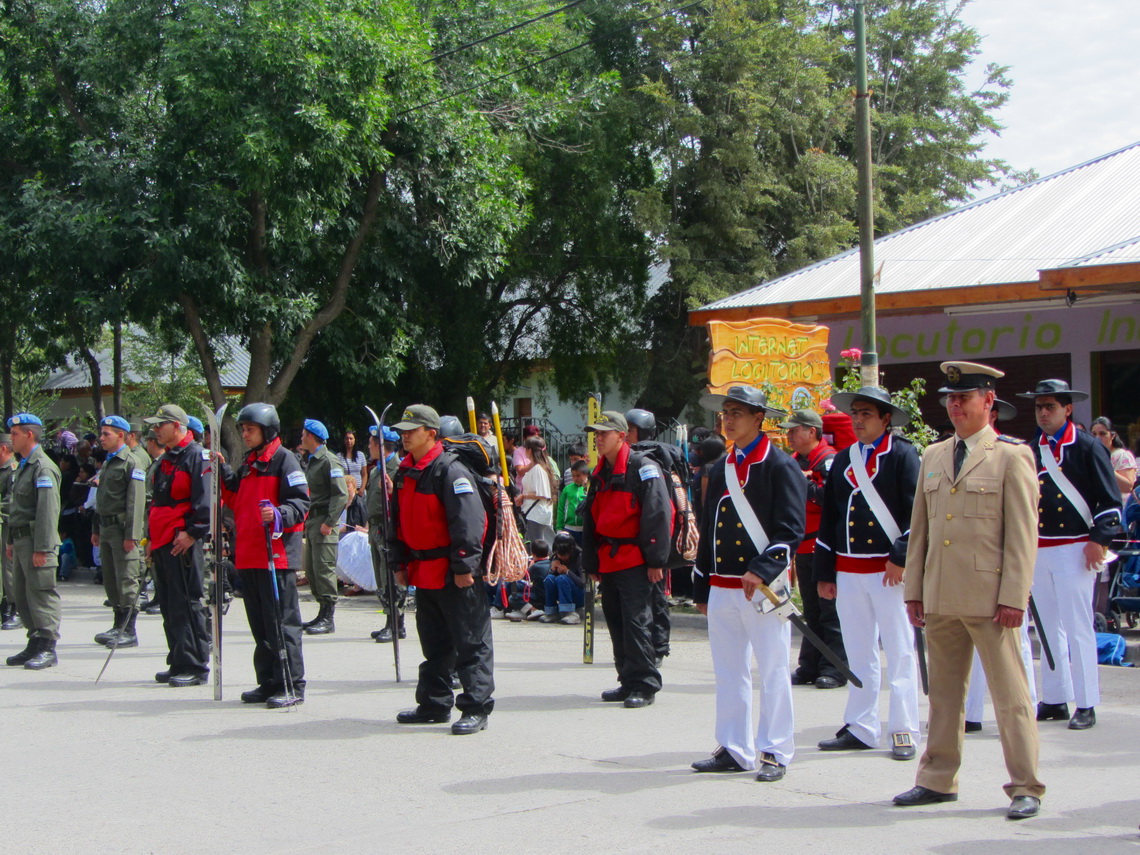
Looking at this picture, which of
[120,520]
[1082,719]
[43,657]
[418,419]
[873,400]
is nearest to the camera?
[873,400]

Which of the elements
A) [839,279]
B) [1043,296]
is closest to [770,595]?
[1043,296]

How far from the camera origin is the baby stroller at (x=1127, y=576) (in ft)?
A: 34.3

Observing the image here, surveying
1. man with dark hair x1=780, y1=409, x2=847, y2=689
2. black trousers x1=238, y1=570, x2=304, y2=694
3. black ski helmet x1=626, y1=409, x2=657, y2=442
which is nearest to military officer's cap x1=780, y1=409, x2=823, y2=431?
man with dark hair x1=780, y1=409, x2=847, y2=689

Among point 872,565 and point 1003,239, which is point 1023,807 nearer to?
point 872,565

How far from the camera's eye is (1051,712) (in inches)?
298

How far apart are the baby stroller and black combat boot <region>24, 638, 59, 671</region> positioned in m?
9.13

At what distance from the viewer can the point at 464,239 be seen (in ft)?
68.5

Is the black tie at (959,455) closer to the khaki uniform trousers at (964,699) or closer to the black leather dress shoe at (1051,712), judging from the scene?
the khaki uniform trousers at (964,699)

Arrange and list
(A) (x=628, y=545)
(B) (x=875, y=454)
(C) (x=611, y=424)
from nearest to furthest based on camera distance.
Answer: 1. (B) (x=875, y=454)
2. (A) (x=628, y=545)
3. (C) (x=611, y=424)

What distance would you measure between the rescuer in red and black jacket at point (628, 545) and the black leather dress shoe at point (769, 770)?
2.14 metres

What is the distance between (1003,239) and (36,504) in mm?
13416

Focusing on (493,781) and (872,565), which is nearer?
(493,781)

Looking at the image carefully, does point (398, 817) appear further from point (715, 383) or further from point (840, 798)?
point (715, 383)

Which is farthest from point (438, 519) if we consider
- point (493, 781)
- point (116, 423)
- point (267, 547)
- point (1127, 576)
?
point (1127, 576)
